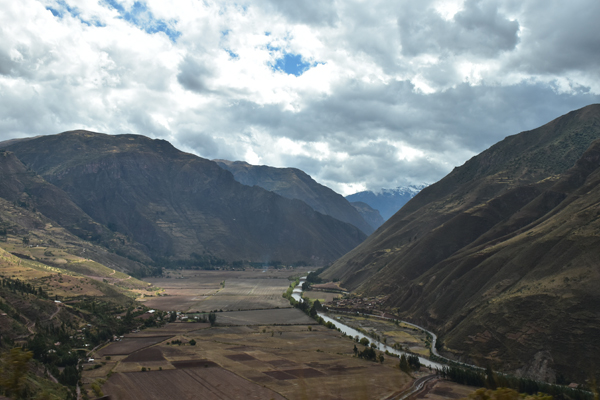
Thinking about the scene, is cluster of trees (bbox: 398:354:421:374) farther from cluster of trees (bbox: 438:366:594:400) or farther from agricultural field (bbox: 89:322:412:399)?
cluster of trees (bbox: 438:366:594:400)

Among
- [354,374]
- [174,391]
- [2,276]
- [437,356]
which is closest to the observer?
[174,391]

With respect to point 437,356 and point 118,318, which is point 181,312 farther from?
point 437,356

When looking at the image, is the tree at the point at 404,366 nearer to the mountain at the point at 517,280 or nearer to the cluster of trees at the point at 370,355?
the cluster of trees at the point at 370,355

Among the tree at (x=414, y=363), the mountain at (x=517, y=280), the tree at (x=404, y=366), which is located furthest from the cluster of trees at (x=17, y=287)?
the mountain at (x=517, y=280)

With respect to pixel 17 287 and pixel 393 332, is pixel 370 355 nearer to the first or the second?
pixel 393 332

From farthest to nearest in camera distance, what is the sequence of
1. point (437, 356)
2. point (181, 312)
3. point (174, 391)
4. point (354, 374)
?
point (181, 312), point (437, 356), point (354, 374), point (174, 391)

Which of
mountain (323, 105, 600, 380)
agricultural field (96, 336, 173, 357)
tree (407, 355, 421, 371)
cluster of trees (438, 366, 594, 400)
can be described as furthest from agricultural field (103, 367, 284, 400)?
mountain (323, 105, 600, 380)

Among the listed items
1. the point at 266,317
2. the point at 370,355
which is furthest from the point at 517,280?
the point at 266,317

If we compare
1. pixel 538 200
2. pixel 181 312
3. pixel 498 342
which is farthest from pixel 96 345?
pixel 538 200
